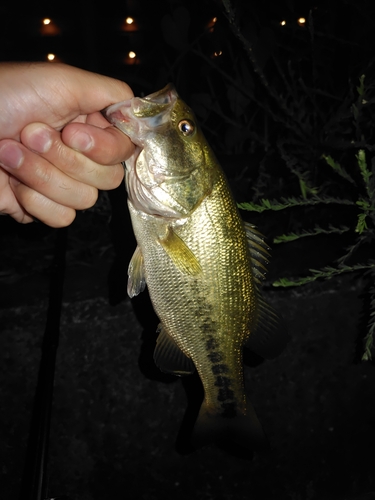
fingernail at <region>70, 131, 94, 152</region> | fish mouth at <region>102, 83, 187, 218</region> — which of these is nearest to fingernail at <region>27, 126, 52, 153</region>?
fingernail at <region>70, 131, 94, 152</region>

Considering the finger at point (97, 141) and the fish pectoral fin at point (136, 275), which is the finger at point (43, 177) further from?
the fish pectoral fin at point (136, 275)

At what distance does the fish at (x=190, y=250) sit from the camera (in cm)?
163

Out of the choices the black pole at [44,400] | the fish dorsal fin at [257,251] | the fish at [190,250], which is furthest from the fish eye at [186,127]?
the black pole at [44,400]

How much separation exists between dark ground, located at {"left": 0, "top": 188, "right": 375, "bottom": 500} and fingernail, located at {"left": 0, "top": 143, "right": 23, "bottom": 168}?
135cm

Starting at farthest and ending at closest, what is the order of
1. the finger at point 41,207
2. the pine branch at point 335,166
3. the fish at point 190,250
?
the pine branch at point 335,166 < the finger at point 41,207 < the fish at point 190,250

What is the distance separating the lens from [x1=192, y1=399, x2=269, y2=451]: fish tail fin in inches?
78.4

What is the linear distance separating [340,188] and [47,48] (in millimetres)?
10006

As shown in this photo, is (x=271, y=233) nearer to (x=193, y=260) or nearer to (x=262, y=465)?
(x=262, y=465)

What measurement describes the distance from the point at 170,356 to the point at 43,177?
96 cm

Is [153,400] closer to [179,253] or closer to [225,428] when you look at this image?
[225,428]

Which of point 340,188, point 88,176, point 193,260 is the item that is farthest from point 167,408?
point 340,188

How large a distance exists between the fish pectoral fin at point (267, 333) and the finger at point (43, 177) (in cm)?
95

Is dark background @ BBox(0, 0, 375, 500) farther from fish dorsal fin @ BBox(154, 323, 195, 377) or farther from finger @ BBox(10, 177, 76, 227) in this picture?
fish dorsal fin @ BBox(154, 323, 195, 377)

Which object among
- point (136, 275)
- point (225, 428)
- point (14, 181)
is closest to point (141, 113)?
point (136, 275)
